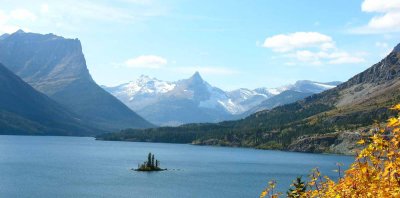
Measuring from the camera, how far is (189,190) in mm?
150750

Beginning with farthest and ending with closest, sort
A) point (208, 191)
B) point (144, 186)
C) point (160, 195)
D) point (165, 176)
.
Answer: point (165, 176) → point (144, 186) → point (208, 191) → point (160, 195)

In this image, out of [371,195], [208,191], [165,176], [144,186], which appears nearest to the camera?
[371,195]

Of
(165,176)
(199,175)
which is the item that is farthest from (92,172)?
(199,175)

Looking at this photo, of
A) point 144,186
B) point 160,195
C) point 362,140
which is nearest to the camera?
point 362,140

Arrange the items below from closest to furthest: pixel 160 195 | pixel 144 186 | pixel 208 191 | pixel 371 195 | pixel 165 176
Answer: pixel 371 195
pixel 160 195
pixel 208 191
pixel 144 186
pixel 165 176

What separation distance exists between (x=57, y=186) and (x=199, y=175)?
6311 cm

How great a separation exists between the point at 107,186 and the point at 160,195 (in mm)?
23026

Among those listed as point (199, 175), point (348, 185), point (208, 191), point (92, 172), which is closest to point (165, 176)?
point (199, 175)

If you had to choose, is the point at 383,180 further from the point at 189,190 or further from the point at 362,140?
the point at 189,190

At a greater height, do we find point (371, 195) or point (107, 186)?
point (371, 195)

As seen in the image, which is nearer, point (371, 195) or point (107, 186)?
point (371, 195)

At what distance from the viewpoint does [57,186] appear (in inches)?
5989

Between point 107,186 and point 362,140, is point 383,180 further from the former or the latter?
point 107,186

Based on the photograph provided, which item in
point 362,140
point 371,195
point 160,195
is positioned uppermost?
point 362,140
